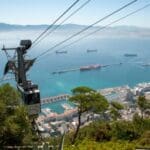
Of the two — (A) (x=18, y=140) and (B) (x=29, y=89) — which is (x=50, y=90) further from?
(B) (x=29, y=89)

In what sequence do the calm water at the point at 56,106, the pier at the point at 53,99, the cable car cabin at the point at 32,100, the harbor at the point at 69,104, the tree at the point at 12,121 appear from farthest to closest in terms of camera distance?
the pier at the point at 53,99 → the calm water at the point at 56,106 → the harbor at the point at 69,104 → the tree at the point at 12,121 → the cable car cabin at the point at 32,100

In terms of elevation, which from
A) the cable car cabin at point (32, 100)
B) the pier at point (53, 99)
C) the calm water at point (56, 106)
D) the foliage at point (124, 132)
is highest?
the cable car cabin at point (32, 100)

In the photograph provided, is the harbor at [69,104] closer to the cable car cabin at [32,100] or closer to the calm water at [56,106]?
the calm water at [56,106]

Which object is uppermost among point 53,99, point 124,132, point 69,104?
point 124,132

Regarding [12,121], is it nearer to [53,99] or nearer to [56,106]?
[56,106]

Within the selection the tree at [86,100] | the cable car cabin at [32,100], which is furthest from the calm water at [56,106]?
the cable car cabin at [32,100]

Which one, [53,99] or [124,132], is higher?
[124,132]

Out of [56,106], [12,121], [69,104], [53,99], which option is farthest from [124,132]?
[53,99]

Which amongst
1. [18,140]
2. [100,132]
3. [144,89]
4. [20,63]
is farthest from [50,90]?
[20,63]
